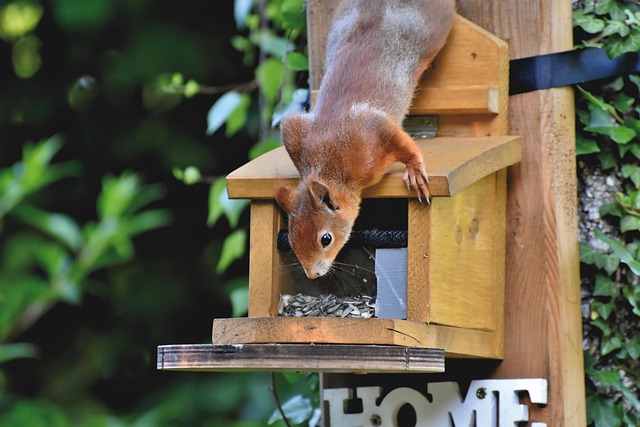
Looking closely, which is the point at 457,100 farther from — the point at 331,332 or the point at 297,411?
the point at 297,411

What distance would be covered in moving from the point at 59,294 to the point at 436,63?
6.53ft

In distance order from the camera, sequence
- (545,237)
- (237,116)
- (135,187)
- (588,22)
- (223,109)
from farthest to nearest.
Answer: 1. (135,187)
2. (237,116)
3. (223,109)
4. (588,22)
5. (545,237)

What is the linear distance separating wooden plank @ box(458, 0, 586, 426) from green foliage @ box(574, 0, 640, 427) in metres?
0.07

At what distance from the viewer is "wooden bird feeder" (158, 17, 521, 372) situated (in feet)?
7.25

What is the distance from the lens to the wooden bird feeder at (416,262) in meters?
2.21

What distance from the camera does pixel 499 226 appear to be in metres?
2.64

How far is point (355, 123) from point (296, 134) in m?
0.14

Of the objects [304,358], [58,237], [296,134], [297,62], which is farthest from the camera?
[58,237]

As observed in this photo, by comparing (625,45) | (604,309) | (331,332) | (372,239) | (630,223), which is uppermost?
(625,45)

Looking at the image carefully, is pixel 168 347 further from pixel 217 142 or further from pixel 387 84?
pixel 217 142

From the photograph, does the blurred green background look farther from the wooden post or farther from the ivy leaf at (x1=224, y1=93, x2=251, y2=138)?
the wooden post

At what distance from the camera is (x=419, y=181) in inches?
90.1

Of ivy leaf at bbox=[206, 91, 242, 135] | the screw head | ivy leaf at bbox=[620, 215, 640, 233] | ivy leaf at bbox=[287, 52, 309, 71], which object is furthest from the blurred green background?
ivy leaf at bbox=[620, 215, 640, 233]

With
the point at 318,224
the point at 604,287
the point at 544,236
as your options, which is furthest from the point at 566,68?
the point at 318,224
